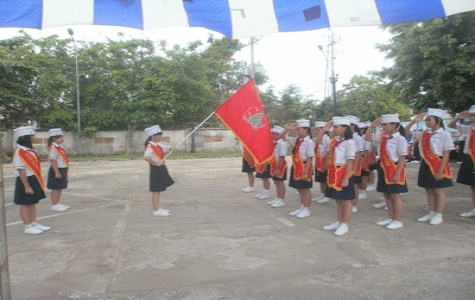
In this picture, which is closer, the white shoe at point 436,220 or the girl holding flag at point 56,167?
the white shoe at point 436,220

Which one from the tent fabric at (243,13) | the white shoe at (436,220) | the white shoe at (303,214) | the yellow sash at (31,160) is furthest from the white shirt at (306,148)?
the yellow sash at (31,160)

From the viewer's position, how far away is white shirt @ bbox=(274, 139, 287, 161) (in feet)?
21.6

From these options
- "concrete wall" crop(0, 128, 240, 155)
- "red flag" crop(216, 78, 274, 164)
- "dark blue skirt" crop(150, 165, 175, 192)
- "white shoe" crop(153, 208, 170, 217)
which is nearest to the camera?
"red flag" crop(216, 78, 274, 164)

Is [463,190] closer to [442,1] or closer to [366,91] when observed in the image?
[442,1]

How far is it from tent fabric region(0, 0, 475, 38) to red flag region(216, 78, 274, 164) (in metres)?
1.17

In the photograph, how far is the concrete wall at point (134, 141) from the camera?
2298cm

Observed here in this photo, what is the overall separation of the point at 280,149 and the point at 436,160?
8.23 ft

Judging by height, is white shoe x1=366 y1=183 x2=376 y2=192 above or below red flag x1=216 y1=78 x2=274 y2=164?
below

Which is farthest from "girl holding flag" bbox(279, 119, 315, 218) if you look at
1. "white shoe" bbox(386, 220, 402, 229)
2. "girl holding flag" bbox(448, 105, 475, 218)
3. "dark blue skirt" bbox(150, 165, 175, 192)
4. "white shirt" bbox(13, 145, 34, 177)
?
"white shirt" bbox(13, 145, 34, 177)

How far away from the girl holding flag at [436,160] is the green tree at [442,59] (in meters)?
5.44

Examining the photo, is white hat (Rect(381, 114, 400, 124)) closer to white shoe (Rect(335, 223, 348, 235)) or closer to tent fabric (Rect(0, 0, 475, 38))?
Answer: tent fabric (Rect(0, 0, 475, 38))

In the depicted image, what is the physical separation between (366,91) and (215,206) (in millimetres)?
25449

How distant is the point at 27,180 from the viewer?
5.12 m

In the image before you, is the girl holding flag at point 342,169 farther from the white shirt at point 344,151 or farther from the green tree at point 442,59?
the green tree at point 442,59
